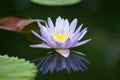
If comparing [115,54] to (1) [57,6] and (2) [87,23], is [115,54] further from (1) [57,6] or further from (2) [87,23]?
(1) [57,6]

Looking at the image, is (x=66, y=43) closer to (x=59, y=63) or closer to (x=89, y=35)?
(x=59, y=63)

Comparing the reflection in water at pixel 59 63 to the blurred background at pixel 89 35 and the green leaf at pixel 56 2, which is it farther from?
the green leaf at pixel 56 2

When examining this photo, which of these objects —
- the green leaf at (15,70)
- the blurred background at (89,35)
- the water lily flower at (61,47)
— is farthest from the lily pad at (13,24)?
the green leaf at (15,70)

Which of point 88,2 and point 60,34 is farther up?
point 88,2

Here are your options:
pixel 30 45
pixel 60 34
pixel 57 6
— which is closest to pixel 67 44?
pixel 60 34

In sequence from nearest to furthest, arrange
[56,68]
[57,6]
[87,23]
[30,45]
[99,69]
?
[56,68], [99,69], [30,45], [87,23], [57,6]

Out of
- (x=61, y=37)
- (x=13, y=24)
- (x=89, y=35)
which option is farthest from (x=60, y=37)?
(x=13, y=24)
